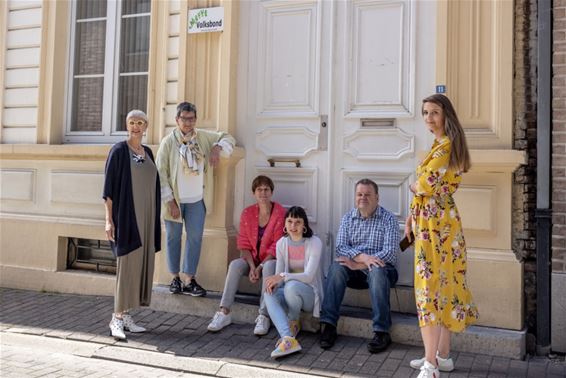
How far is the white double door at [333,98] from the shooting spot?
17.4ft

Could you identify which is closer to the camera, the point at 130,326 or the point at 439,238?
the point at 439,238

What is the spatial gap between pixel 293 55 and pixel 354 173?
1.34 metres

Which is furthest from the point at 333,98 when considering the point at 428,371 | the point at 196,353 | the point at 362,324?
the point at 428,371

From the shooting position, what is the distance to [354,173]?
5469mm

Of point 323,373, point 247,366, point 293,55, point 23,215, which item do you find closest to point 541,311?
point 323,373

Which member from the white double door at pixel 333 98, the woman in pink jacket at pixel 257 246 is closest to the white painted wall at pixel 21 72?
the white double door at pixel 333 98

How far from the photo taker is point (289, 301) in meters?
4.76

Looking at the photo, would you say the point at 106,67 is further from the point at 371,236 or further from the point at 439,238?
the point at 439,238

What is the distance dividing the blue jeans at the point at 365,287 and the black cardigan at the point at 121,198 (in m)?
1.68

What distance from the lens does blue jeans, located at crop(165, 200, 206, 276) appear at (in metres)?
5.48

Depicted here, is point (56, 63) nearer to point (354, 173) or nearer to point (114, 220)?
point (114, 220)

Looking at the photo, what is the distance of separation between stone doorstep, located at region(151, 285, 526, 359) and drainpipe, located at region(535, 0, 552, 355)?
0.21m

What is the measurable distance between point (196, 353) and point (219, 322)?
52 centimetres

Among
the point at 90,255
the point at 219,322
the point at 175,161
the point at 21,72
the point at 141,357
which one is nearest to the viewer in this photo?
the point at 141,357
